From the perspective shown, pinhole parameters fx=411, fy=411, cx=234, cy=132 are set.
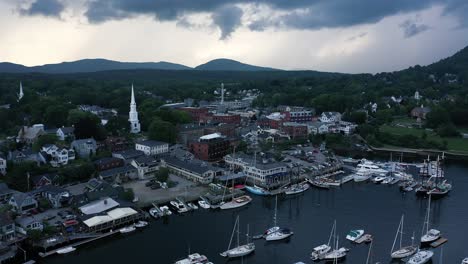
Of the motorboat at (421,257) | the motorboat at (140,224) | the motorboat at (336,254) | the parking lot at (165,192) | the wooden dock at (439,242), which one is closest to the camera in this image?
the motorboat at (421,257)

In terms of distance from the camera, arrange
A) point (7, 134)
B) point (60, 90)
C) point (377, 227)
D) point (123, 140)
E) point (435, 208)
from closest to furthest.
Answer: point (377, 227)
point (435, 208)
point (123, 140)
point (7, 134)
point (60, 90)

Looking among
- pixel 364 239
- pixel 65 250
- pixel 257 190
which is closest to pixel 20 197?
pixel 65 250

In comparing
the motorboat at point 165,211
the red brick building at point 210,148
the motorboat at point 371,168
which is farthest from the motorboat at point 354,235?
the red brick building at point 210,148

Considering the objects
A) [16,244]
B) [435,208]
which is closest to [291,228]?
[435,208]

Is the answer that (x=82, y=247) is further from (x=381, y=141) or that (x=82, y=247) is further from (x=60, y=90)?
(x=60, y=90)

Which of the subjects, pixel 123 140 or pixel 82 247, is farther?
pixel 123 140

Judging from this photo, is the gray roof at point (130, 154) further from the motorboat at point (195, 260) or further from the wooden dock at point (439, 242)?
the wooden dock at point (439, 242)
